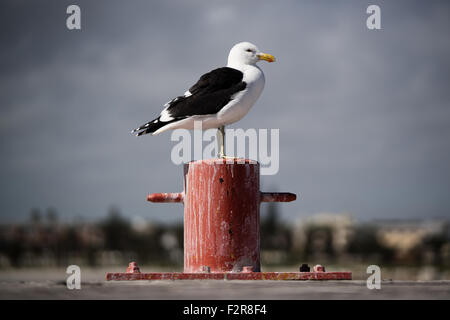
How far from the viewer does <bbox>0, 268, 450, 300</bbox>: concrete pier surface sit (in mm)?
8078

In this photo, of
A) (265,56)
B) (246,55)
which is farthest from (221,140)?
(265,56)

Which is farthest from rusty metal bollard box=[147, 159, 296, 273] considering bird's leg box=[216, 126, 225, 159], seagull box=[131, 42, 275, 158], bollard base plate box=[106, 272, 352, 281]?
seagull box=[131, 42, 275, 158]

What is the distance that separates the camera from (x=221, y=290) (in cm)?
842

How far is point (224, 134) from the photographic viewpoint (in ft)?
36.6

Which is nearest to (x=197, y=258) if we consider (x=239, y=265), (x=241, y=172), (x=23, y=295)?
(x=239, y=265)

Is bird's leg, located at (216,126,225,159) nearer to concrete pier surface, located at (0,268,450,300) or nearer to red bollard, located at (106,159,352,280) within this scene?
red bollard, located at (106,159,352,280)

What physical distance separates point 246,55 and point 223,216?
2701mm

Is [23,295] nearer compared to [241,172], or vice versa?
[23,295]

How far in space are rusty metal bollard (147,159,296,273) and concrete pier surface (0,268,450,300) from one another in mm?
823

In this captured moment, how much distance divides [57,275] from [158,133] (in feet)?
431
